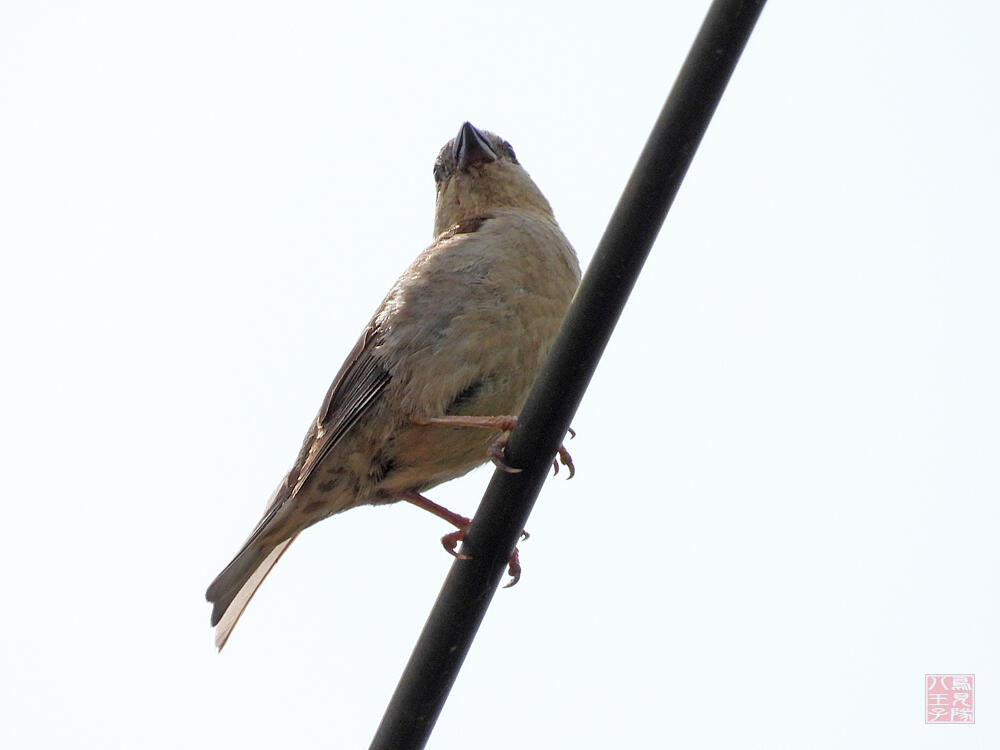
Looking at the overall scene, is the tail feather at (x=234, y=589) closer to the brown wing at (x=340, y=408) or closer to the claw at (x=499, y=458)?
the brown wing at (x=340, y=408)

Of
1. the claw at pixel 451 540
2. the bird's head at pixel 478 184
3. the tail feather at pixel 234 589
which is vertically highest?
the bird's head at pixel 478 184

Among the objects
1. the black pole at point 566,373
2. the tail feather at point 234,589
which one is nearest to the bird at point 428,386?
the tail feather at point 234,589

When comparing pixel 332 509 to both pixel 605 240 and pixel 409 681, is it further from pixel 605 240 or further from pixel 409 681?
pixel 605 240

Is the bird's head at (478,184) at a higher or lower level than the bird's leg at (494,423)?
higher

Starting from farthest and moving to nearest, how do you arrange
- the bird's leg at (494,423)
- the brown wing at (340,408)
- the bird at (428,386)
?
the brown wing at (340,408)
the bird at (428,386)
the bird's leg at (494,423)

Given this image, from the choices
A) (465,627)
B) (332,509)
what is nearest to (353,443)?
(332,509)

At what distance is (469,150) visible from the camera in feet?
22.8

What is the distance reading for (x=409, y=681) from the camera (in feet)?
10.7

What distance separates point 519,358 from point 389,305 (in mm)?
822

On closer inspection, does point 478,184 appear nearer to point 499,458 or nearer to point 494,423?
point 494,423

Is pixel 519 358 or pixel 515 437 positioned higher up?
pixel 519 358

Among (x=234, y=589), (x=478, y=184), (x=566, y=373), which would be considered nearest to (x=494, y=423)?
(x=234, y=589)

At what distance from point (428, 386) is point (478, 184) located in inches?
78.3

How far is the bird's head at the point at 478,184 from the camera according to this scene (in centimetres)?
686
